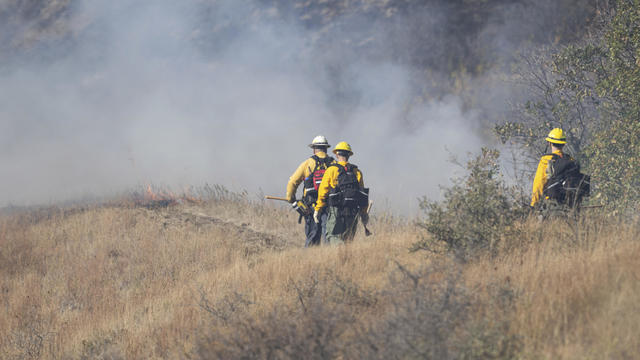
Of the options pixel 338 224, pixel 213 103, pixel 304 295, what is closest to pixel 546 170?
pixel 338 224

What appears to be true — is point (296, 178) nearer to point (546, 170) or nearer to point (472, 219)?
point (472, 219)

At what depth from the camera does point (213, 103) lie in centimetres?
2183

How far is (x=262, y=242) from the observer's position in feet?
29.7

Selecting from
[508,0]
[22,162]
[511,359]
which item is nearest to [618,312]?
[511,359]

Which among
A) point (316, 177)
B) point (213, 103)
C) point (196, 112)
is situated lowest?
point (316, 177)

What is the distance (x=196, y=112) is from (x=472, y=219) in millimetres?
17040

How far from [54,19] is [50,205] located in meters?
15.5

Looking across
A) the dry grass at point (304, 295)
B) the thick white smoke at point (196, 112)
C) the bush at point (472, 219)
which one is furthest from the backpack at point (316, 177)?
the thick white smoke at point (196, 112)

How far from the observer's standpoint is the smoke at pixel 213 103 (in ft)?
57.4

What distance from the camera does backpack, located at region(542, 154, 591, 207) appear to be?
581 centimetres

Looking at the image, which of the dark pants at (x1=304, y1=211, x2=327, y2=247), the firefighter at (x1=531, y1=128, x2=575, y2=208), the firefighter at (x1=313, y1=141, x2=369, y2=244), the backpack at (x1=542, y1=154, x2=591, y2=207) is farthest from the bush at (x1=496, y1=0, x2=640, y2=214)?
the dark pants at (x1=304, y1=211, x2=327, y2=247)

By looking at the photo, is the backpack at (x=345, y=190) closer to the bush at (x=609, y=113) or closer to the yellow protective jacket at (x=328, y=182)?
the yellow protective jacket at (x=328, y=182)

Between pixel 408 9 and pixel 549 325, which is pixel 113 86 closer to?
pixel 408 9

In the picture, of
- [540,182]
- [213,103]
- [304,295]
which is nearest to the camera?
[304,295]
